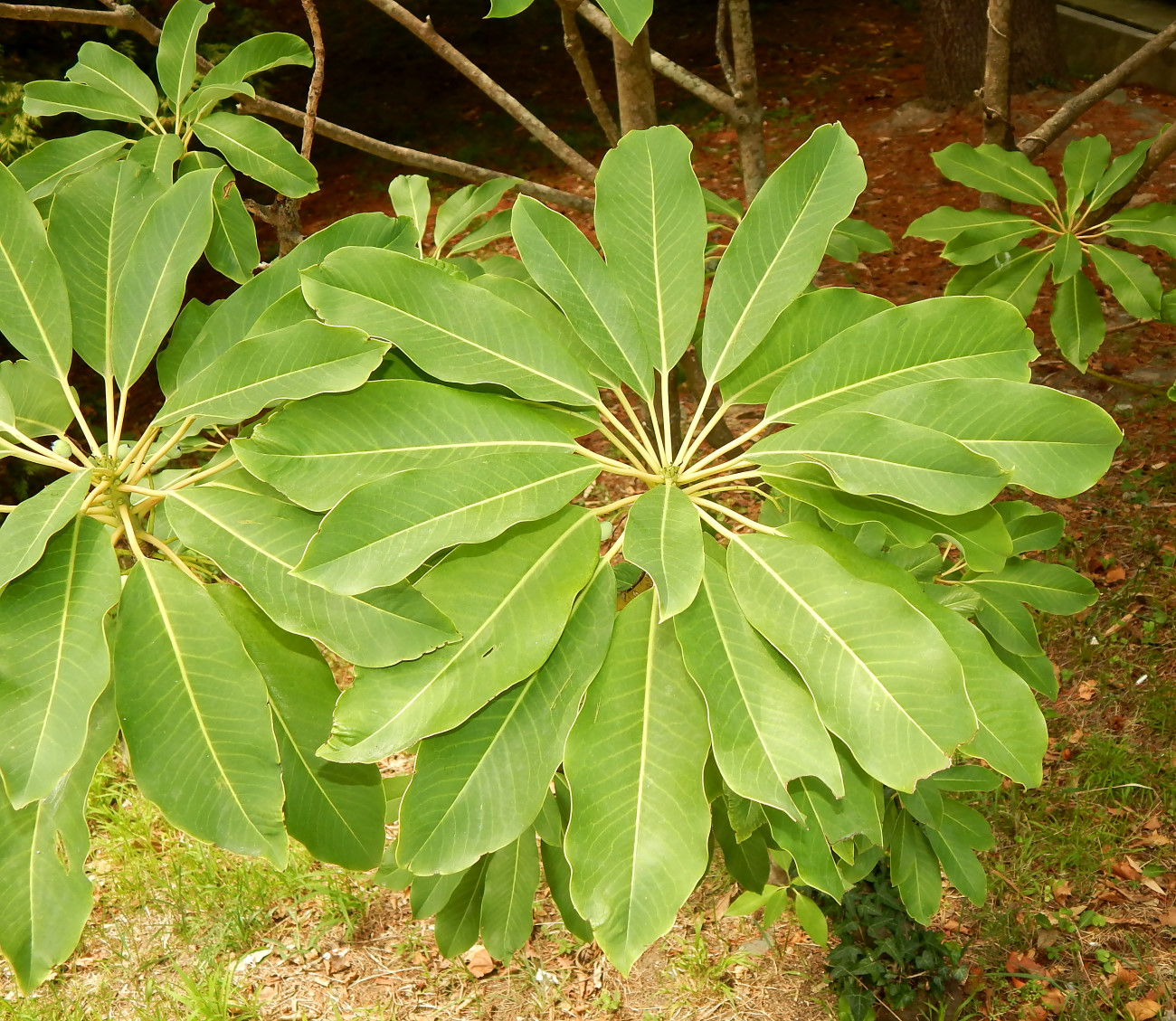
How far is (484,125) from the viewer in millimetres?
7672

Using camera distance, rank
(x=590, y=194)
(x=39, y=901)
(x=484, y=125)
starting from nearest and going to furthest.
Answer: (x=39, y=901), (x=590, y=194), (x=484, y=125)

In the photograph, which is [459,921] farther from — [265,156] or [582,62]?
[582,62]

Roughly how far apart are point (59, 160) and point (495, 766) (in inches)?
57.7

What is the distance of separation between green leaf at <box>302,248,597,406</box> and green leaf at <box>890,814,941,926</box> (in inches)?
48.2

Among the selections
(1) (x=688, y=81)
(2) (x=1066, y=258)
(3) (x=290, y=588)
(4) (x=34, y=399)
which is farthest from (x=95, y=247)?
(2) (x=1066, y=258)

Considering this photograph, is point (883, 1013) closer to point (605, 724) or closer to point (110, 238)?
point (605, 724)

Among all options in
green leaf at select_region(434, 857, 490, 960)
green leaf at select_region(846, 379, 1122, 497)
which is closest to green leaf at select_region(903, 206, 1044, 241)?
green leaf at select_region(846, 379, 1122, 497)

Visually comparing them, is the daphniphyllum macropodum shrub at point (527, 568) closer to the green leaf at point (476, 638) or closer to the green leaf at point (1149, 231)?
the green leaf at point (476, 638)

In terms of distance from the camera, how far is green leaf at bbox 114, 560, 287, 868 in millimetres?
1163

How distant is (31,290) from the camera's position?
4.63 feet

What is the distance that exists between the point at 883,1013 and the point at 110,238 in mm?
2434

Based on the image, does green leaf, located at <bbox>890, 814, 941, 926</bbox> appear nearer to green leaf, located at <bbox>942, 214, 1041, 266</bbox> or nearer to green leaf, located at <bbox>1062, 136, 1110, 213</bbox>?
green leaf, located at <bbox>942, 214, 1041, 266</bbox>

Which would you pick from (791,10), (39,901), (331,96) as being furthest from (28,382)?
(791,10)

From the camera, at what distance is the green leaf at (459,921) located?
2.13m
